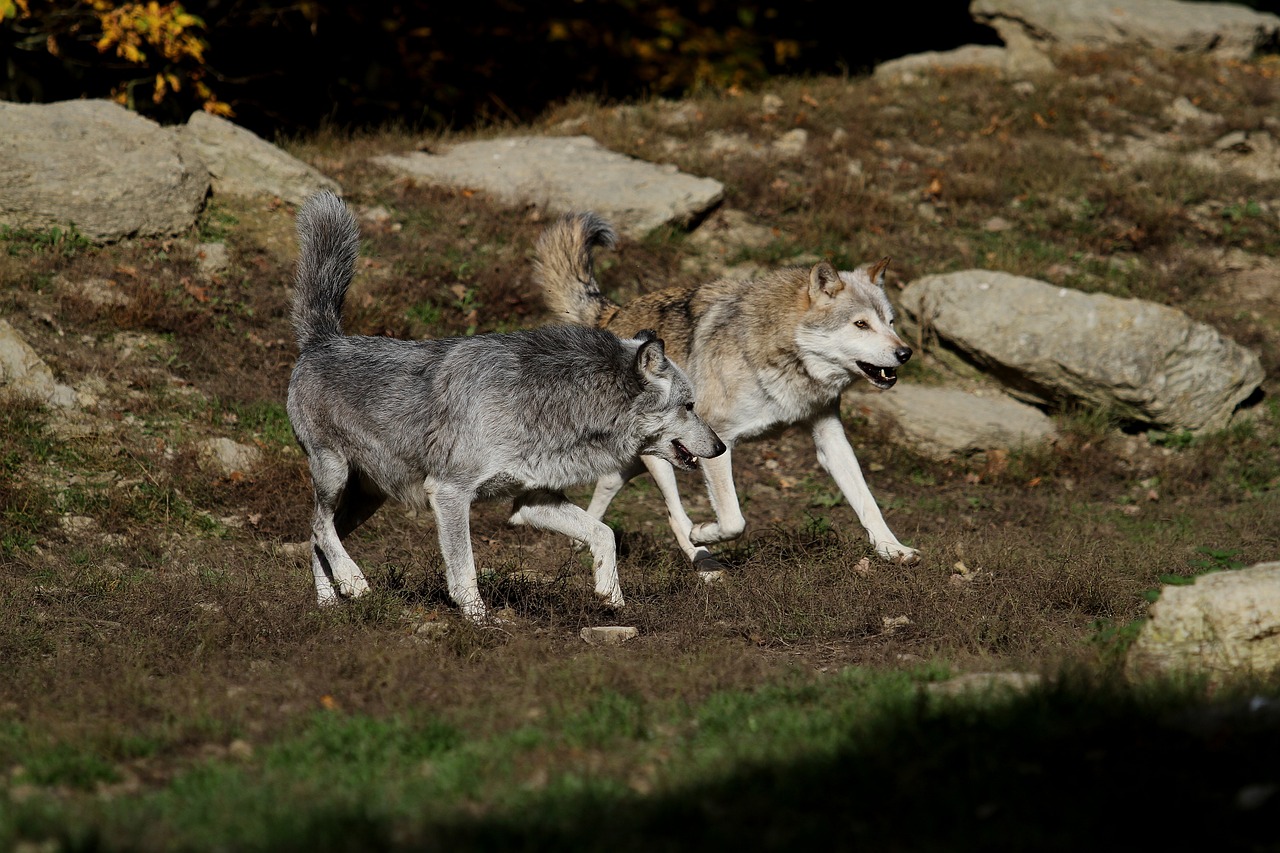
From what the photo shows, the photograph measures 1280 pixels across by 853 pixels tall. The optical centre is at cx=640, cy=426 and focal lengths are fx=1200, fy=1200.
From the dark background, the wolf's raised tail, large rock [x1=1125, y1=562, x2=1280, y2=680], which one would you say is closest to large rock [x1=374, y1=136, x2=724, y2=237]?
the dark background

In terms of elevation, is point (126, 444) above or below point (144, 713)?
below

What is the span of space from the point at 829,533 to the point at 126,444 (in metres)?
5.56

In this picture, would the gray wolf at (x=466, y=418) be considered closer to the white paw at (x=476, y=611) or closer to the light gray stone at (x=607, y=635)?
the white paw at (x=476, y=611)

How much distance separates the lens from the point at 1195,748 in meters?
4.36

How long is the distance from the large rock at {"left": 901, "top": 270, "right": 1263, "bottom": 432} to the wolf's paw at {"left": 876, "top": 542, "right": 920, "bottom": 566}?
464 cm

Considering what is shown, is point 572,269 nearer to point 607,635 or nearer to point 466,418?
point 466,418

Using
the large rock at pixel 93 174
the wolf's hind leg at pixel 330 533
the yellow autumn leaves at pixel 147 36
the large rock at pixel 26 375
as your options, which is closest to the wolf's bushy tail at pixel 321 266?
the wolf's hind leg at pixel 330 533

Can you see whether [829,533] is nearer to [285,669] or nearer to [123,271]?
[285,669]

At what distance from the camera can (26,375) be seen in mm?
9680

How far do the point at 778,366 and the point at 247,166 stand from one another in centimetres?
731

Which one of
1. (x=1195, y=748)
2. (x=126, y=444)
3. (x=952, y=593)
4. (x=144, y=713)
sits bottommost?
(x=126, y=444)

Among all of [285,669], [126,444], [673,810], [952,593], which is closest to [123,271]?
[126,444]

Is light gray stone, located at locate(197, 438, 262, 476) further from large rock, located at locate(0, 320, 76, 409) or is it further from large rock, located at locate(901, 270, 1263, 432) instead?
large rock, located at locate(901, 270, 1263, 432)

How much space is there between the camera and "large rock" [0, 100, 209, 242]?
1153 centimetres
